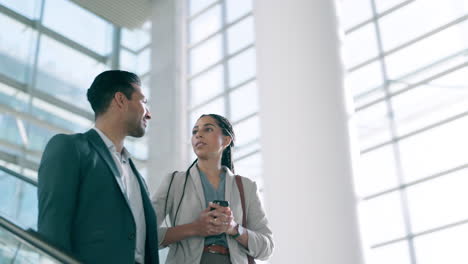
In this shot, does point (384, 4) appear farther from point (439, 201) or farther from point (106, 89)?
point (106, 89)

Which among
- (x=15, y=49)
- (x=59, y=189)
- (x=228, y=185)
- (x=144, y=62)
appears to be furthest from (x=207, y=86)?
(x=59, y=189)

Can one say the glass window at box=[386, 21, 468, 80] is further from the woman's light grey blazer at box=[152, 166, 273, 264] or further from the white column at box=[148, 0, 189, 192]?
the woman's light grey blazer at box=[152, 166, 273, 264]

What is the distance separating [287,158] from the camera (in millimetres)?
8867

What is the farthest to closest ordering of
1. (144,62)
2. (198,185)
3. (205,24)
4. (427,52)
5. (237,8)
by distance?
(144,62)
(205,24)
(237,8)
(427,52)
(198,185)

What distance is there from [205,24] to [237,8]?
45.2 inches

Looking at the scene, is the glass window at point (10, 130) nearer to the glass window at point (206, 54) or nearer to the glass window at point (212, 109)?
the glass window at point (212, 109)

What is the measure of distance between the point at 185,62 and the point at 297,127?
7.65m

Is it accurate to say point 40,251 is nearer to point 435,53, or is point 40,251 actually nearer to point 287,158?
point 287,158

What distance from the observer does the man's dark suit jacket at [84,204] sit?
2.78 metres

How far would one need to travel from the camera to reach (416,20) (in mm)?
12156

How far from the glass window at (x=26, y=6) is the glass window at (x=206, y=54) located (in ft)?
14.4

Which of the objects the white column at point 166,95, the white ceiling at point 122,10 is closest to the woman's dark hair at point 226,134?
the white column at point 166,95

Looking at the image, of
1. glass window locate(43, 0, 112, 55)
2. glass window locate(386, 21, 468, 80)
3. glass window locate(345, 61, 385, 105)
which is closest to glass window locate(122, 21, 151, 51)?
glass window locate(43, 0, 112, 55)

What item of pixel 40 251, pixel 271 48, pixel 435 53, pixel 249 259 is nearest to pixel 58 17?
pixel 271 48
